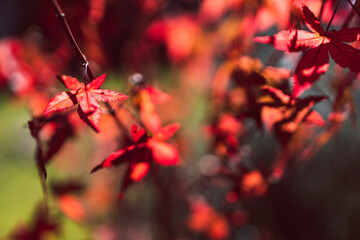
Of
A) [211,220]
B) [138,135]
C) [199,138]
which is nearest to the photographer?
[138,135]

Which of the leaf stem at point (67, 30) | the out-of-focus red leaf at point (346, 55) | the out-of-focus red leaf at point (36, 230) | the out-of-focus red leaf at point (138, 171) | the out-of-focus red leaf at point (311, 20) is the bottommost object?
the out-of-focus red leaf at point (36, 230)

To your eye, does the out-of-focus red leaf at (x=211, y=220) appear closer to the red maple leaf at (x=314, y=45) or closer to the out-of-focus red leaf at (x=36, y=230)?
the out-of-focus red leaf at (x=36, y=230)

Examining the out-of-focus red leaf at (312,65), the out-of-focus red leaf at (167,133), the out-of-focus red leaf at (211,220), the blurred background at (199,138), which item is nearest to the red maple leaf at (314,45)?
the out-of-focus red leaf at (312,65)

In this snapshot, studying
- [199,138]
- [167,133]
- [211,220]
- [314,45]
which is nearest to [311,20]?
[314,45]

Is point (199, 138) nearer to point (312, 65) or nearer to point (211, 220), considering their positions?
point (211, 220)

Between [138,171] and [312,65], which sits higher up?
[312,65]

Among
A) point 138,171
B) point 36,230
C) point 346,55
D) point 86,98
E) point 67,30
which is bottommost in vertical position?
point 36,230
